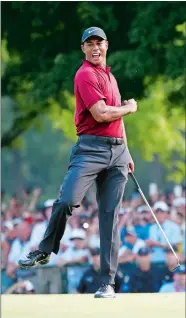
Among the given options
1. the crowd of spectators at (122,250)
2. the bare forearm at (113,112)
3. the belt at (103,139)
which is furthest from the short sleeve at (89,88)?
the crowd of spectators at (122,250)

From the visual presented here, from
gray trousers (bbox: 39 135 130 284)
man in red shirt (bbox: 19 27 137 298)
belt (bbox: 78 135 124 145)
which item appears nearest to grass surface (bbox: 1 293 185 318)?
gray trousers (bbox: 39 135 130 284)

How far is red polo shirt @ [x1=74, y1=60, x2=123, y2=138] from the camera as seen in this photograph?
9492mm

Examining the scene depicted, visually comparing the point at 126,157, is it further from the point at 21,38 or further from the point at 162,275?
the point at 21,38

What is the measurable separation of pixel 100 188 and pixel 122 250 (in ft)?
26.0

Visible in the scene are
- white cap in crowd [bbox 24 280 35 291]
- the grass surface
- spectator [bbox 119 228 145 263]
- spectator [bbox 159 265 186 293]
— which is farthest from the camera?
spectator [bbox 119 228 145 263]

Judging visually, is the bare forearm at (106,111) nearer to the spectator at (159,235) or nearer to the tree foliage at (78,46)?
the spectator at (159,235)

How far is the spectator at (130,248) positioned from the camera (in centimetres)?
1759

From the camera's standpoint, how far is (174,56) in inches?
738

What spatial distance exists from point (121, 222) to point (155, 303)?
897 centimetres

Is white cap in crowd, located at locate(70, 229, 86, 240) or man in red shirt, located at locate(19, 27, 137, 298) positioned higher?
man in red shirt, located at locate(19, 27, 137, 298)

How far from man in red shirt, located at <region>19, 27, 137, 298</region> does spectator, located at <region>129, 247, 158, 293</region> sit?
7.12 metres

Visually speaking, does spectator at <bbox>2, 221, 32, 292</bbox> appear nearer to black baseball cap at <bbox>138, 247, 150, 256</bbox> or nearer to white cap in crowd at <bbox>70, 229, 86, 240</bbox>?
white cap in crowd at <bbox>70, 229, 86, 240</bbox>

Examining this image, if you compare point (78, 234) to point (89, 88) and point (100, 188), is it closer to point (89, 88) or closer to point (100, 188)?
point (100, 188)

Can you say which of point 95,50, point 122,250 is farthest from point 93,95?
point 122,250
